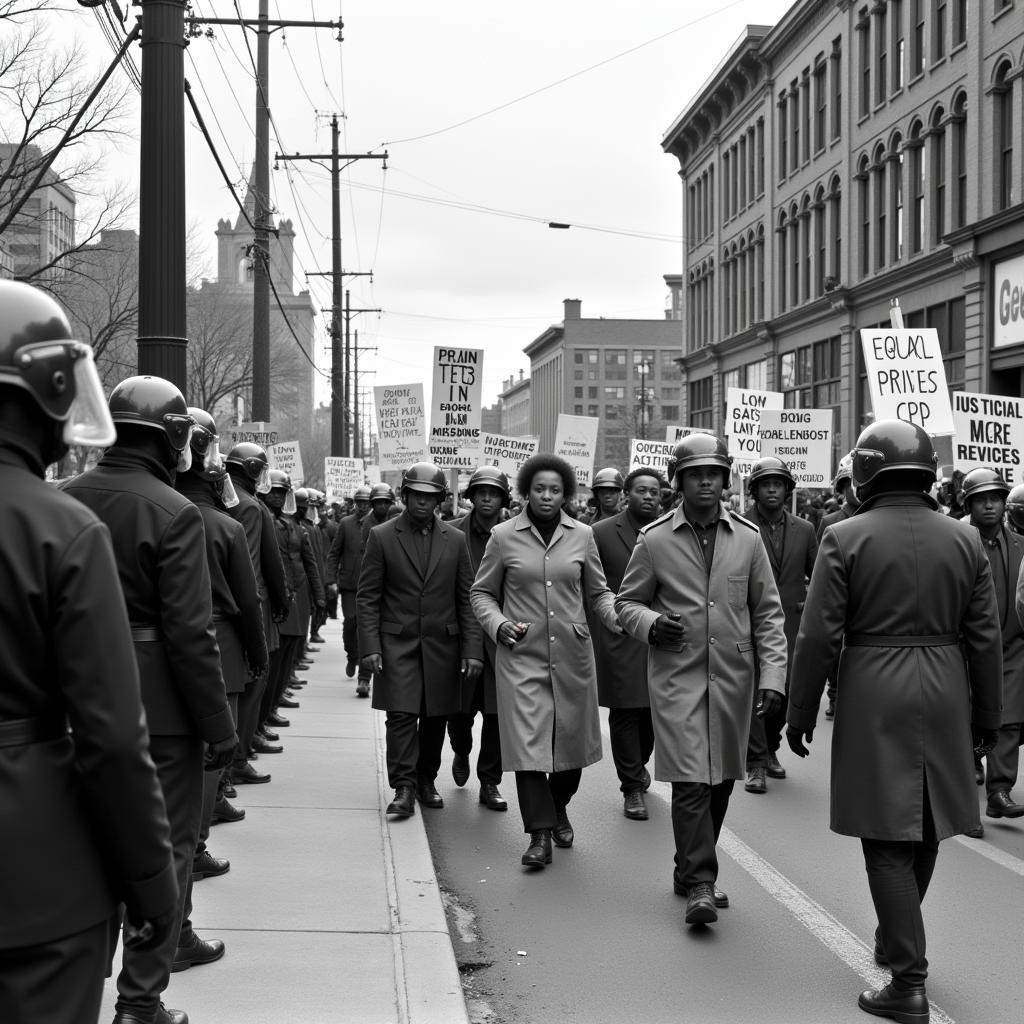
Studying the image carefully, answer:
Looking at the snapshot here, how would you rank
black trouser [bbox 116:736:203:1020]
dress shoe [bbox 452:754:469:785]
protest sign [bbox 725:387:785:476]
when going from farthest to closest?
1. protest sign [bbox 725:387:785:476]
2. dress shoe [bbox 452:754:469:785]
3. black trouser [bbox 116:736:203:1020]

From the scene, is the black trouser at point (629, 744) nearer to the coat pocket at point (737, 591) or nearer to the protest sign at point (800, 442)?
the coat pocket at point (737, 591)

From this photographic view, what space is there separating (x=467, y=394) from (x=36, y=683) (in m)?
13.3

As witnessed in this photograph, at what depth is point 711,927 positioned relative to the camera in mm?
A: 6242

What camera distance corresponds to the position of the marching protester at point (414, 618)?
8438 mm

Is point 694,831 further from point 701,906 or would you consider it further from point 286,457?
point 286,457

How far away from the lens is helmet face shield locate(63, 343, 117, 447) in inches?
104

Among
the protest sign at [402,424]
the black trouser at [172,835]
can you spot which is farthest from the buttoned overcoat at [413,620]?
the protest sign at [402,424]

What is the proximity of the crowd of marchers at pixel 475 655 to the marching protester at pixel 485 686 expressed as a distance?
0.07ft

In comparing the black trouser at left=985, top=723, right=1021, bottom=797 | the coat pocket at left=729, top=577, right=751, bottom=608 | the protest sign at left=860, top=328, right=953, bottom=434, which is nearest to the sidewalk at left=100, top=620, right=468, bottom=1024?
the coat pocket at left=729, top=577, right=751, bottom=608

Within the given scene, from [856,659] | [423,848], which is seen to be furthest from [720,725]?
[423,848]

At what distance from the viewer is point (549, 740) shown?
7344 millimetres

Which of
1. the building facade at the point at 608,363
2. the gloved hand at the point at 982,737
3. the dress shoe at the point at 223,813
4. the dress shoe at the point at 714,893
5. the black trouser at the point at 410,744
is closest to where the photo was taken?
the gloved hand at the point at 982,737

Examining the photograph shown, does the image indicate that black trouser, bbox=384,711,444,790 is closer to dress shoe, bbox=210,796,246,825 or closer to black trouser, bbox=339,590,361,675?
dress shoe, bbox=210,796,246,825

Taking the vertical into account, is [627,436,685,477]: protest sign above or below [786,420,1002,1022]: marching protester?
above
